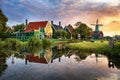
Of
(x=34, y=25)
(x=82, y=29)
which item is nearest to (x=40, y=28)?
(x=34, y=25)

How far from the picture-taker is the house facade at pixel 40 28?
243 ft

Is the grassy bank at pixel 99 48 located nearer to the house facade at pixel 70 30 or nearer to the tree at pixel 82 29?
the tree at pixel 82 29

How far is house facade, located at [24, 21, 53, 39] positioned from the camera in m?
74.1

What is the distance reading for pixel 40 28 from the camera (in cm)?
7638

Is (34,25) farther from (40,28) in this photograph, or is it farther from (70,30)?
(70,30)

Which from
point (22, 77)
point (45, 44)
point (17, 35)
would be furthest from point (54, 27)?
point (22, 77)

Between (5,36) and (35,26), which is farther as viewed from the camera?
(35,26)

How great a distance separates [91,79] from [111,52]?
1410 cm

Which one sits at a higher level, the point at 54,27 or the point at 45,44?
the point at 54,27

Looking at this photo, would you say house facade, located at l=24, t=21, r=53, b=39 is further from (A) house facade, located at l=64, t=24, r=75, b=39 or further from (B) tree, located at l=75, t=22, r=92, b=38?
(B) tree, located at l=75, t=22, r=92, b=38

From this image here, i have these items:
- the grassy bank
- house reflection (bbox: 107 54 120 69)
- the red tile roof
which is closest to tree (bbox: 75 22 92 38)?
the red tile roof

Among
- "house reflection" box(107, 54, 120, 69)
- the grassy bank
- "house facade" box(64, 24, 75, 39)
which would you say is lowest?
"house reflection" box(107, 54, 120, 69)

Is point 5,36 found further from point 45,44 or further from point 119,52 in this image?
point 119,52

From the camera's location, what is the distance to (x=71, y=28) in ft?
308
